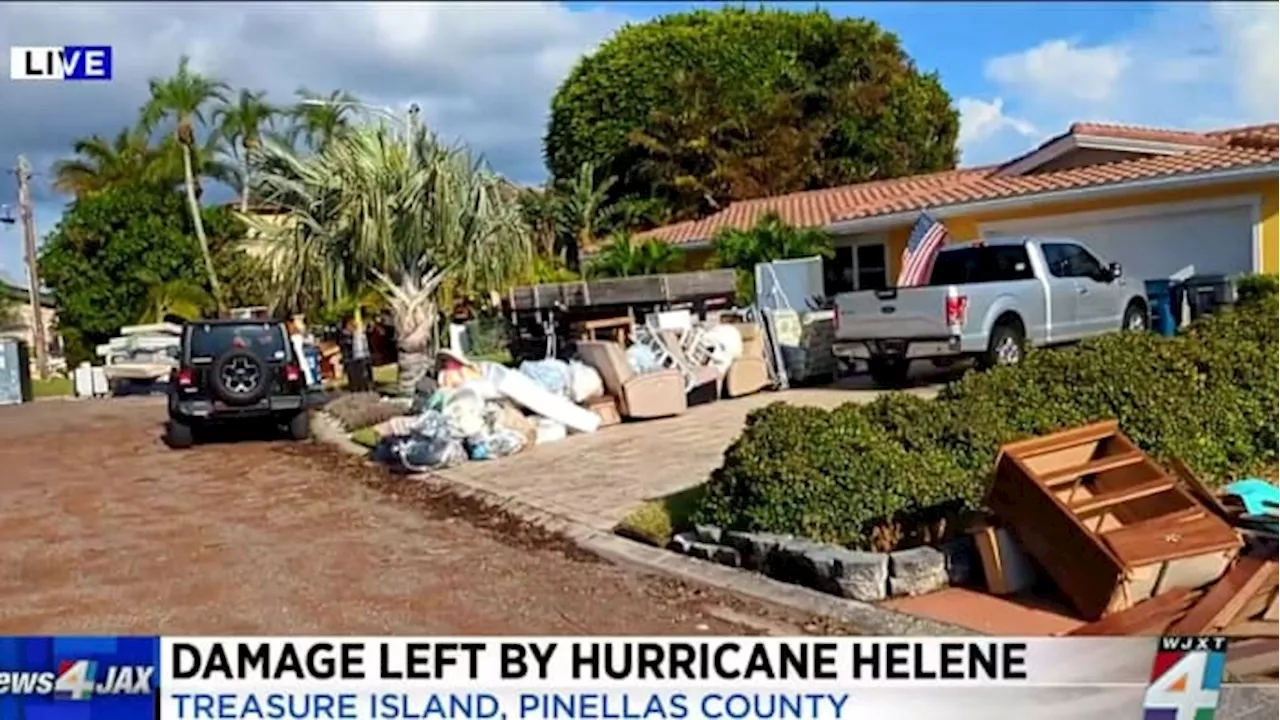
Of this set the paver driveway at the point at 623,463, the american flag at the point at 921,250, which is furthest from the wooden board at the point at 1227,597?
the american flag at the point at 921,250

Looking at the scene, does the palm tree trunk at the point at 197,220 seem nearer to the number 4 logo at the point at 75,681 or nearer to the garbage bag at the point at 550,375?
the number 4 logo at the point at 75,681

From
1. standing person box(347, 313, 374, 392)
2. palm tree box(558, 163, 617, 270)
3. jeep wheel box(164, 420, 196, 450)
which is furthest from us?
standing person box(347, 313, 374, 392)

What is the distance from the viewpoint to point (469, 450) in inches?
293

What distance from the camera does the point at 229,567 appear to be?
3070 mm

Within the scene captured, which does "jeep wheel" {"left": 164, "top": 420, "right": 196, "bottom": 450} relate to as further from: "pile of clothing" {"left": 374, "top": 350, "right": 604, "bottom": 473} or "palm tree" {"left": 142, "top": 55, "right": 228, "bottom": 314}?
"pile of clothing" {"left": 374, "top": 350, "right": 604, "bottom": 473}

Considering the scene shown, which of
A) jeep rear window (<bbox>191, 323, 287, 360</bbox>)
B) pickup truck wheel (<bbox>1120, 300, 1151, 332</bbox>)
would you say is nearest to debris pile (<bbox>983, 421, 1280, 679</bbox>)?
pickup truck wheel (<bbox>1120, 300, 1151, 332</bbox>)

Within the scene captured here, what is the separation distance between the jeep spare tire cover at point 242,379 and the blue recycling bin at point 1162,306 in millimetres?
4761

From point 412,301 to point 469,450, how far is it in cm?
201

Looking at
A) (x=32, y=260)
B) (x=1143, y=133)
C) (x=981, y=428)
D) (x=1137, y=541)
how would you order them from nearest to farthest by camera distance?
(x=32, y=260) → (x=1143, y=133) → (x=1137, y=541) → (x=981, y=428)

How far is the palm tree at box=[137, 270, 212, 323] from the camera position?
2.92 meters

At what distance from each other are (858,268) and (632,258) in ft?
7.29

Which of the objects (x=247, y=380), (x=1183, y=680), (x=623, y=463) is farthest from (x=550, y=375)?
(x=1183, y=680)

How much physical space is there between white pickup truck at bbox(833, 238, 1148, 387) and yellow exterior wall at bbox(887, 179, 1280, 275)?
27.2 inches

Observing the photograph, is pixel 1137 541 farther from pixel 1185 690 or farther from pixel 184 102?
pixel 184 102
